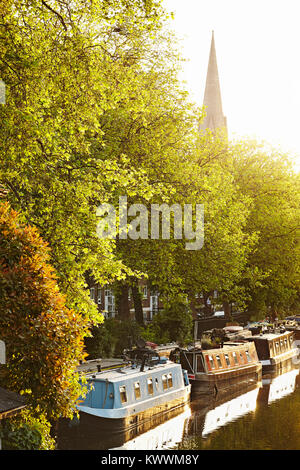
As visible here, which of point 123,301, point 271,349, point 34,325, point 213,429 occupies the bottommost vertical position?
point 213,429

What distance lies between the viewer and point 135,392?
24.6 metres

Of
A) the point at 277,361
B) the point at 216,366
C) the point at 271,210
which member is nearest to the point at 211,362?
the point at 216,366

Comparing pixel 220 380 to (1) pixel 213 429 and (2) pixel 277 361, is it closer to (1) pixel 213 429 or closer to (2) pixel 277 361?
(1) pixel 213 429

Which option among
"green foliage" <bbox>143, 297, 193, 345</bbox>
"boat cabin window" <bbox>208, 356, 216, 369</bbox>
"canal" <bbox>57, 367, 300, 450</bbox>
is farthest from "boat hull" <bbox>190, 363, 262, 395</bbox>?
"green foliage" <bbox>143, 297, 193, 345</bbox>

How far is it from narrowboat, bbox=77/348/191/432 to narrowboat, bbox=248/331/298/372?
14.3 metres

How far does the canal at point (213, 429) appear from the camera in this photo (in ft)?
72.3

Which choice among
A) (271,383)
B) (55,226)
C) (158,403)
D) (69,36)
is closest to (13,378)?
(55,226)

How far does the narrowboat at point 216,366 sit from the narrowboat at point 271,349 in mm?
4502

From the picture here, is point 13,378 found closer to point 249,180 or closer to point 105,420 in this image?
point 105,420

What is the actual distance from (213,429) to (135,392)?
3.77 m

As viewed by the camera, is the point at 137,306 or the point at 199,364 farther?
the point at 137,306

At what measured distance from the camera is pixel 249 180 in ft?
165

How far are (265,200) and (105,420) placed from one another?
31.5 metres

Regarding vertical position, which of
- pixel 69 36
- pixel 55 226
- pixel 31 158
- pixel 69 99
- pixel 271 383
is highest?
pixel 69 36
